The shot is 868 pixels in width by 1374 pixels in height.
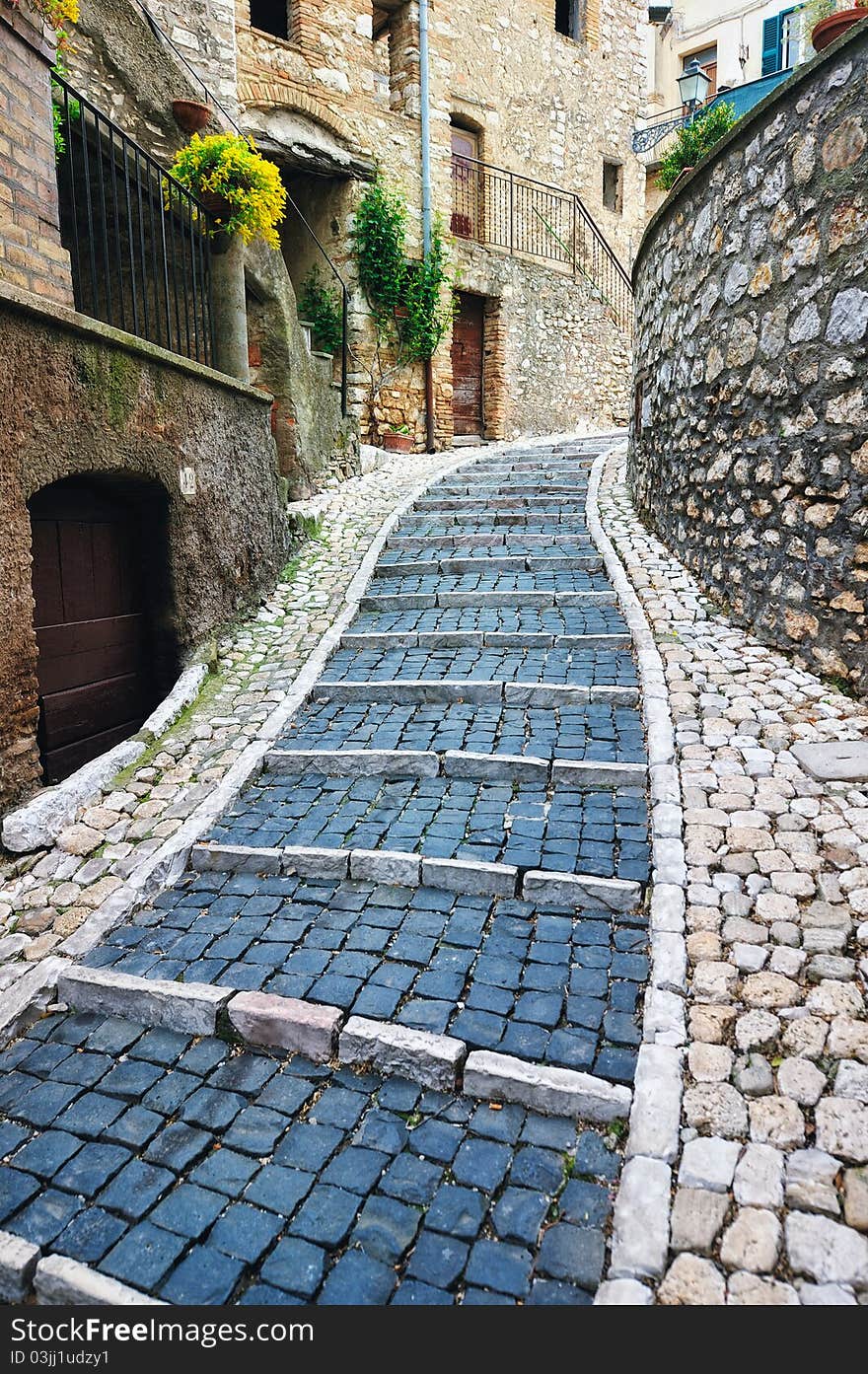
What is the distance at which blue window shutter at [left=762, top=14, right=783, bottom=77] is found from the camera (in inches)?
827

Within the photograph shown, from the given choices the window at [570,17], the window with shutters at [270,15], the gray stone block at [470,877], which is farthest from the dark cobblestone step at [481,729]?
the window at [570,17]

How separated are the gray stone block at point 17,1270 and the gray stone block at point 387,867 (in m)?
1.63

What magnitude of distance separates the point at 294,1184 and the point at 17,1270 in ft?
2.16

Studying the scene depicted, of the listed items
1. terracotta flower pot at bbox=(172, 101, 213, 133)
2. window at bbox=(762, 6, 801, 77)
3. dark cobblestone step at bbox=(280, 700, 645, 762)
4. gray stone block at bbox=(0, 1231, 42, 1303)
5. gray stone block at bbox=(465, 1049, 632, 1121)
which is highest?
window at bbox=(762, 6, 801, 77)

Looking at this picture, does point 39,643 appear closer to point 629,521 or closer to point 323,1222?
point 323,1222

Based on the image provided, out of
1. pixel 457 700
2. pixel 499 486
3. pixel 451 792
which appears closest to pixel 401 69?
pixel 499 486

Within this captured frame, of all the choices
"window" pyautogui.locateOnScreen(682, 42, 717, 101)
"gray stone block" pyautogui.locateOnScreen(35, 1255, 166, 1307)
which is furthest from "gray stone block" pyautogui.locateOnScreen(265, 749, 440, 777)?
"window" pyautogui.locateOnScreen(682, 42, 717, 101)

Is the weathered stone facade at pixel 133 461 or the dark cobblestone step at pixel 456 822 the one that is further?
the weathered stone facade at pixel 133 461

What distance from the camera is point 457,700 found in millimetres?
4855

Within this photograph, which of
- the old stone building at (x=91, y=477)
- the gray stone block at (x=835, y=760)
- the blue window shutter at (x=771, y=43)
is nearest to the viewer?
the gray stone block at (x=835, y=760)

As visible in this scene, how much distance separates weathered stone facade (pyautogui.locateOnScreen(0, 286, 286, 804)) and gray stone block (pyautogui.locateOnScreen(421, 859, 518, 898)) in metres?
1.86

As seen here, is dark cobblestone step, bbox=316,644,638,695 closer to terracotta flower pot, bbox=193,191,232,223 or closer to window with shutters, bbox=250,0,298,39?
terracotta flower pot, bbox=193,191,232,223

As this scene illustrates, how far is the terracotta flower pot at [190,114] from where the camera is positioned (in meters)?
6.58

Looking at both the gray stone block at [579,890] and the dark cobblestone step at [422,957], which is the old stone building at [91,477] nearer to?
the dark cobblestone step at [422,957]
